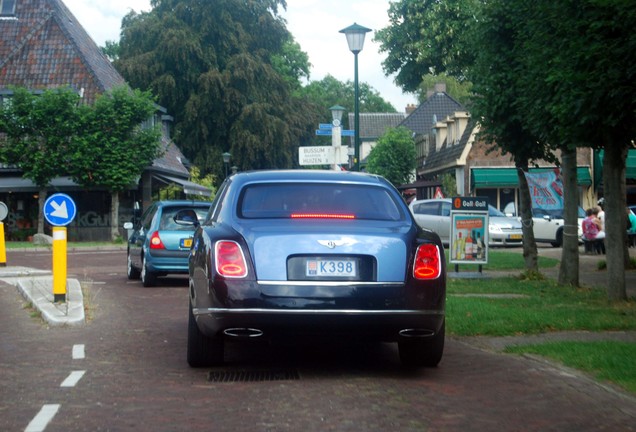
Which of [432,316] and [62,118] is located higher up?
[62,118]

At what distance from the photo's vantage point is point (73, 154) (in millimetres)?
45531

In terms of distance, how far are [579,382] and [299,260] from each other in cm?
232

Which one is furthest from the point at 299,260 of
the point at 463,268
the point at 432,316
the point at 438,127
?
the point at 438,127

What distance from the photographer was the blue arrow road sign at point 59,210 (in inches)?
649

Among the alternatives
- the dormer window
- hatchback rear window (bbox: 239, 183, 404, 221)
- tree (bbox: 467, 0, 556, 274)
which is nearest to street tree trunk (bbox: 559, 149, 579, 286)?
tree (bbox: 467, 0, 556, 274)

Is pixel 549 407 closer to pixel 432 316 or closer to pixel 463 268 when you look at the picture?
pixel 432 316

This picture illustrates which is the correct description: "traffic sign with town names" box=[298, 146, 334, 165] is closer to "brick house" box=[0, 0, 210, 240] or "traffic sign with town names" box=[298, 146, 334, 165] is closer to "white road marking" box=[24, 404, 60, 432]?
"white road marking" box=[24, 404, 60, 432]

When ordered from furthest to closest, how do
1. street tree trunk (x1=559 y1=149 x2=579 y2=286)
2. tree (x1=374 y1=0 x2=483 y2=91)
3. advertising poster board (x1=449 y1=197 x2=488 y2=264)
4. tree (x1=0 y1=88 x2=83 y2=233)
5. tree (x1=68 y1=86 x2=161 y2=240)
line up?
1. tree (x1=68 y1=86 x2=161 y2=240)
2. tree (x1=0 y1=88 x2=83 y2=233)
3. tree (x1=374 y1=0 x2=483 y2=91)
4. advertising poster board (x1=449 y1=197 x2=488 y2=264)
5. street tree trunk (x1=559 y1=149 x2=579 y2=286)

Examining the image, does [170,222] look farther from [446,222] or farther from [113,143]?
[113,143]

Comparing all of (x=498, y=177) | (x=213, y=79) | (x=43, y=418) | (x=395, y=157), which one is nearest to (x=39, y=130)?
(x=213, y=79)

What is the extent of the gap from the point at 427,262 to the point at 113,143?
39413mm

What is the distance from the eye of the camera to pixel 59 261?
46.6 ft

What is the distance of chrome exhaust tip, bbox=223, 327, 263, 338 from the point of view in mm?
8133

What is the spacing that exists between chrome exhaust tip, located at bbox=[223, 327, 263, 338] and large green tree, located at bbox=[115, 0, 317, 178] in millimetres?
51067
